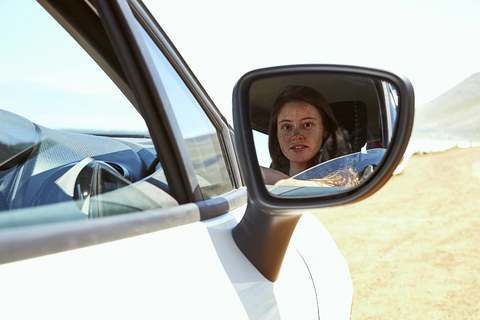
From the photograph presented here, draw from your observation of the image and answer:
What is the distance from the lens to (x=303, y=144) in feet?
4.18

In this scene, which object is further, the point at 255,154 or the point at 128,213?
the point at 255,154

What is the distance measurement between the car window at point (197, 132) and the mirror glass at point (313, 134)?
0.26 metres

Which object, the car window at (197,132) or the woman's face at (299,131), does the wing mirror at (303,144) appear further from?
the car window at (197,132)

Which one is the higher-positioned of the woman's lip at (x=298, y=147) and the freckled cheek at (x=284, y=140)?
the freckled cheek at (x=284, y=140)

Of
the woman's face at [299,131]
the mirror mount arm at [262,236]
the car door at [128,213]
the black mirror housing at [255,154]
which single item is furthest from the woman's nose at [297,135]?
the car door at [128,213]

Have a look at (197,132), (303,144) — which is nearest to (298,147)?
(303,144)

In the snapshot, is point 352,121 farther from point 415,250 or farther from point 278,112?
point 415,250

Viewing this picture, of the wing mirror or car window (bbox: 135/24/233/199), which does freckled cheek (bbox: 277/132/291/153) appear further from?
car window (bbox: 135/24/233/199)

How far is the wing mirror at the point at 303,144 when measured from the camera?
4.19ft

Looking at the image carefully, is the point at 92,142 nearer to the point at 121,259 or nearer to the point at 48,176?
the point at 48,176

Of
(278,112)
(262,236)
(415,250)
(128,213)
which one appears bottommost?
(415,250)

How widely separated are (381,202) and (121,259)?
1331 centimetres

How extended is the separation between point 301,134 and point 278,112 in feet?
0.31

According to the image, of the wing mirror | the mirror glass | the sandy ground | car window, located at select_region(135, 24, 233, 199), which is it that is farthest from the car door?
the sandy ground
